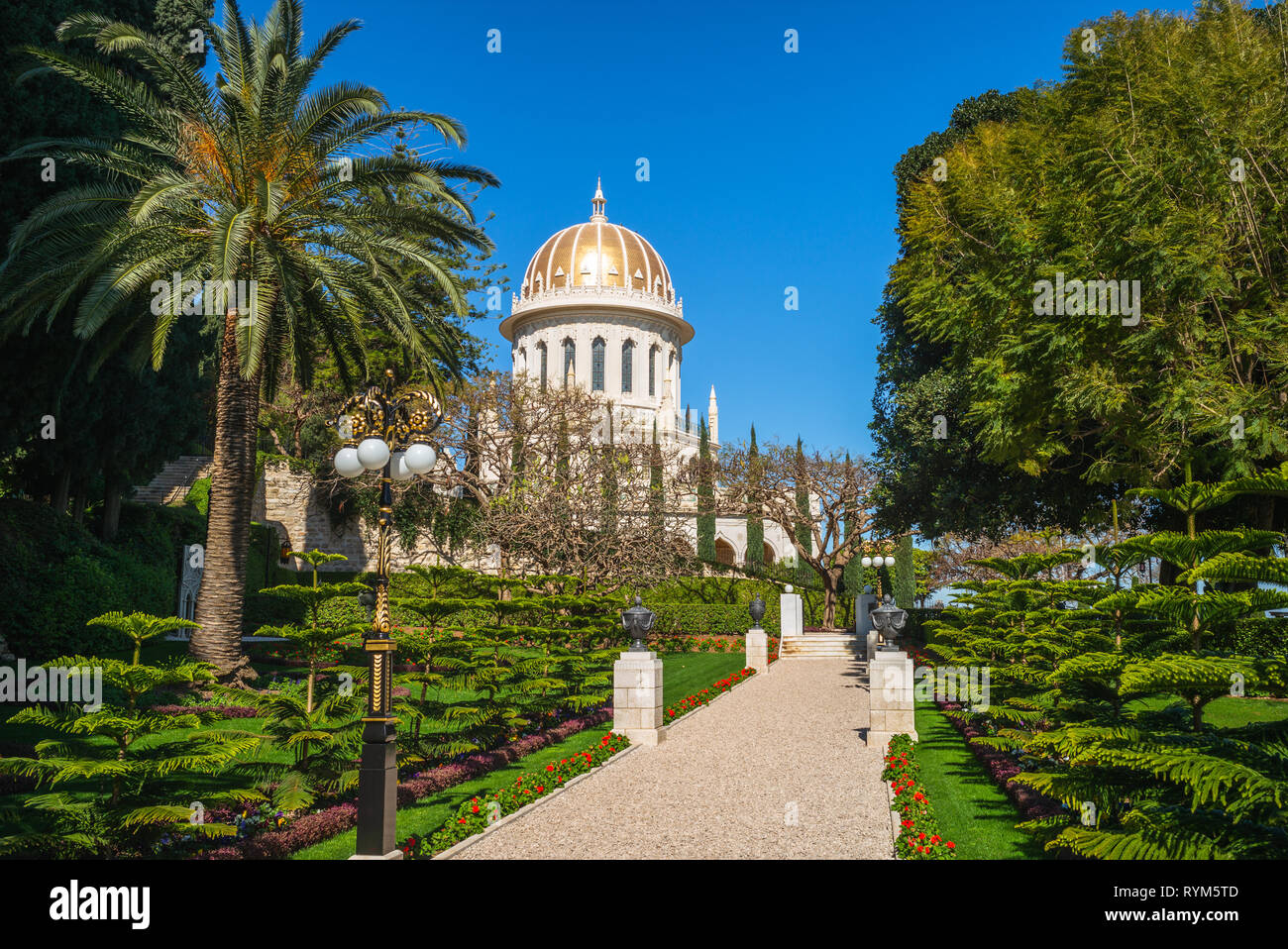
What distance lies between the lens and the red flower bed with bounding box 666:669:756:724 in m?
15.6

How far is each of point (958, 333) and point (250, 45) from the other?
45.9 ft

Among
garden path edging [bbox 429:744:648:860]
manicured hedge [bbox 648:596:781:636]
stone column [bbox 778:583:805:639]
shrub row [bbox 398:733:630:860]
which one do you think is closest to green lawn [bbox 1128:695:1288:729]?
garden path edging [bbox 429:744:648:860]

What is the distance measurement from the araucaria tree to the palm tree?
77.7ft

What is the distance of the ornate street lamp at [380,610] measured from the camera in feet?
22.5

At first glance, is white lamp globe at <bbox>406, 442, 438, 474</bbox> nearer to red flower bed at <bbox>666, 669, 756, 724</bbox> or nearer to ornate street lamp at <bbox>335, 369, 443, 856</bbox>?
ornate street lamp at <bbox>335, 369, 443, 856</bbox>

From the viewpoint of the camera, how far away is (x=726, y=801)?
9.62m

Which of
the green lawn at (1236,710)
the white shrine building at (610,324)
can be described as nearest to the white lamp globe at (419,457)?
the green lawn at (1236,710)

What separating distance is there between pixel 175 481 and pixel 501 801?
98.5 ft

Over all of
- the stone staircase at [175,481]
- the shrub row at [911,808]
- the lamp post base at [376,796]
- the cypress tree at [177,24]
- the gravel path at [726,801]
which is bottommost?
the gravel path at [726,801]

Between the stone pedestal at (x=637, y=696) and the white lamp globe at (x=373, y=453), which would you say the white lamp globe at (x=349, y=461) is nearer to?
the white lamp globe at (x=373, y=453)

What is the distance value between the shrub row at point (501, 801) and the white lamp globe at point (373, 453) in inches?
128
